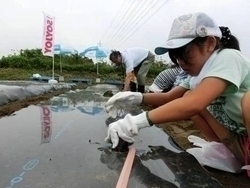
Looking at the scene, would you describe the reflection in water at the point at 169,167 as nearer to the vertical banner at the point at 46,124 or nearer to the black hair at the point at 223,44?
the vertical banner at the point at 46,124

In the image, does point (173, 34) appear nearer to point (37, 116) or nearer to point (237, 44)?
point (237, 44)

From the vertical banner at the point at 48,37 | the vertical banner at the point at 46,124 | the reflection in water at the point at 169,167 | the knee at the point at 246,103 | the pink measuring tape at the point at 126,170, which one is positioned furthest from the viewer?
the vertical banner at the point at 48,37

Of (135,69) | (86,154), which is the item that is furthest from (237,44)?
(135,69)

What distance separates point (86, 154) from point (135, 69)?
3.95m

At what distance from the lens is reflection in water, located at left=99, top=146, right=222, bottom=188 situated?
1092 millimetres

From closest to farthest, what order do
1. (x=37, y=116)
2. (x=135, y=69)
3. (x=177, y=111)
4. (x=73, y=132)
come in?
(x=177, y=111)
(x=73, y=132)
(x=37, y=116)
(x=135, y=69)

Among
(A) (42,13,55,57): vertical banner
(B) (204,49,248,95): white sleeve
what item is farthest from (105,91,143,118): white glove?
(A) (42,13,55,57): vertical banner

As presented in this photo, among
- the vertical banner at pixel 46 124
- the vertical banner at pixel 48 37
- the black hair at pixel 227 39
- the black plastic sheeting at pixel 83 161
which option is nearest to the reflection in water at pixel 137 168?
the black plastic sheeting at pixel 83 161

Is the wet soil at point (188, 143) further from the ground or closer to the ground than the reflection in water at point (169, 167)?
closer to the ground

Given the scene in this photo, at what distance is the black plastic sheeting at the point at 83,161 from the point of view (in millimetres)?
1018

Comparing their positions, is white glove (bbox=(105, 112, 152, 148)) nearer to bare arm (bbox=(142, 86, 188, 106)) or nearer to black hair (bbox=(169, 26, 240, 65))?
black hair (bbox=(169, 26, 240, 65))

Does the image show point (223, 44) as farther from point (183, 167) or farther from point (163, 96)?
point (183, 167)

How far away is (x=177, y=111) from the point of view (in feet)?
3.81

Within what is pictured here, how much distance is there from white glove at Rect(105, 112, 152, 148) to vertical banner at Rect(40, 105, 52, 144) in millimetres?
385
